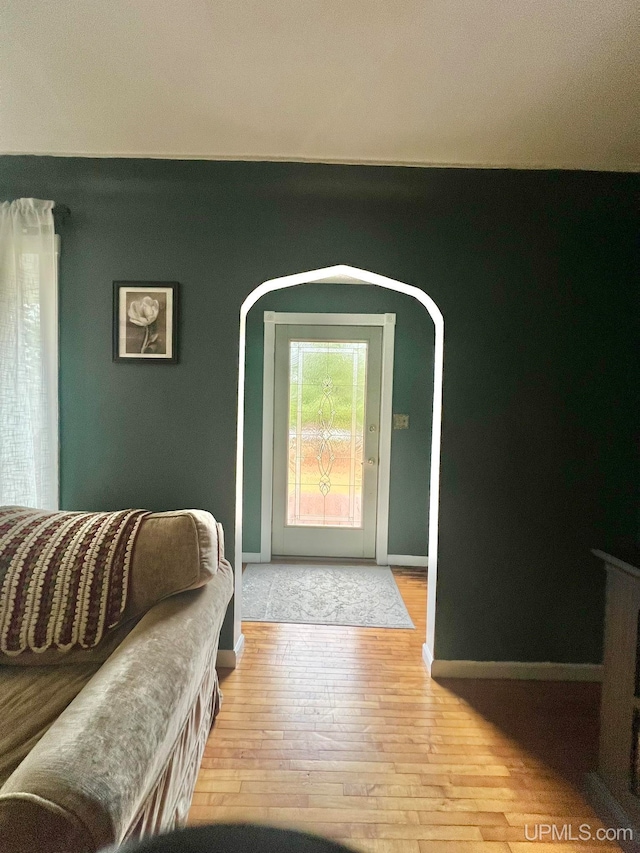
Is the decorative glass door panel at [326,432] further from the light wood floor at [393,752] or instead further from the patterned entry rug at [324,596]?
the light wood floor at [393,752]

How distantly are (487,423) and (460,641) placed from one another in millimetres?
1119

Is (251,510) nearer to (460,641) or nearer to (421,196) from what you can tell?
(460,641)

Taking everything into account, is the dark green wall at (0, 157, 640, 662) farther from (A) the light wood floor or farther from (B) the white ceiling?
(A) the light wood floor

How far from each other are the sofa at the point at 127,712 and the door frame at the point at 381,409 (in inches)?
79.5

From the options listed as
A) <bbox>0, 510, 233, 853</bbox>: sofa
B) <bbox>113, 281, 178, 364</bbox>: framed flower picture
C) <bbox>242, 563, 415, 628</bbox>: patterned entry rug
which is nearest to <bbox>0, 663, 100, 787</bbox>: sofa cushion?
<bbox>0, 510, 233, 853</bbox>: sofa

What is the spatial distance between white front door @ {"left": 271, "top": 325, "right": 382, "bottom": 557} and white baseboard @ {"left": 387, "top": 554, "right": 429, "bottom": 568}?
18 cm

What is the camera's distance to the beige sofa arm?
0.73 m

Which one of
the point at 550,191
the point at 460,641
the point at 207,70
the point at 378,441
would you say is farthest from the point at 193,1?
the point at 378,441

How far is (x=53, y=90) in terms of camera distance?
65.2 inches

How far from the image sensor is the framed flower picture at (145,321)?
214 centimetres

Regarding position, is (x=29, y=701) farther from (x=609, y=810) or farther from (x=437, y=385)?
(x=437, y=385)

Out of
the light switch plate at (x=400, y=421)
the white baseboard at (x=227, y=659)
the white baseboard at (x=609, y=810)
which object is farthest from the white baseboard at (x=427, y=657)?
the light switch plate at (x=400, y=421)

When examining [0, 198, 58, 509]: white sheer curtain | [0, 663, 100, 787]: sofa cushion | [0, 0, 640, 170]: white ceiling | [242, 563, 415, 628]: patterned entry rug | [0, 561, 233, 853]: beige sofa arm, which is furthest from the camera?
[242, 563, 415, 628]: patterned entry rug

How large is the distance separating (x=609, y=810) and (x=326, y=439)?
275 centimetres
